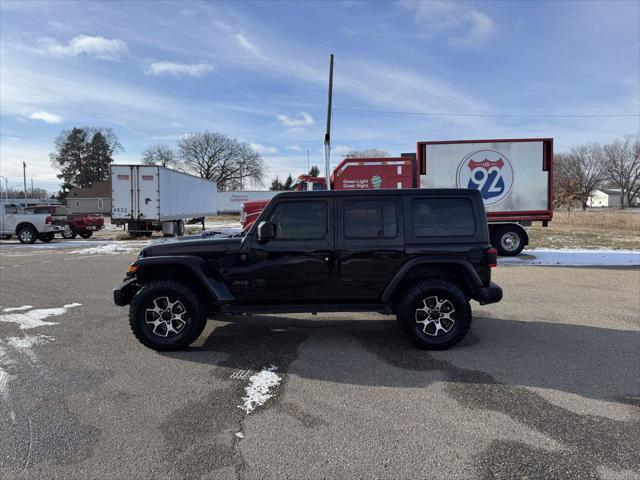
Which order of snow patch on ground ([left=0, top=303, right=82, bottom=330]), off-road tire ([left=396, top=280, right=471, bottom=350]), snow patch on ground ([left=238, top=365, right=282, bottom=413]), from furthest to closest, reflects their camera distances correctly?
snow patch on ground ([left=0, top=303, right=82, bottom=330]) < off-road tire ([left=396, top=280, right=471, bottom=350]) < snow patch on ground ([left=238, top=365, right=282, bottom=413])

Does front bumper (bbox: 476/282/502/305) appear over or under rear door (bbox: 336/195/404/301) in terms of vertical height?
under

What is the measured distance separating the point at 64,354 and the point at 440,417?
4.06m

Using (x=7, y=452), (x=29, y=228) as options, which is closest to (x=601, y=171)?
(x=29, y=228)

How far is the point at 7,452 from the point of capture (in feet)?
9.27

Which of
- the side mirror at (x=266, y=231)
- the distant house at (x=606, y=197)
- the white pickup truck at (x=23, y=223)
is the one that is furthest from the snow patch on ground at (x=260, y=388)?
the distant house at (x=606, y=197)

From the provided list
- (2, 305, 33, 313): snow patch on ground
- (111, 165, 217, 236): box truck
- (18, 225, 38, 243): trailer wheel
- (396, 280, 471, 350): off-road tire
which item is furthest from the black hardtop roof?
(18, 225, 38, 243): trailer wheel

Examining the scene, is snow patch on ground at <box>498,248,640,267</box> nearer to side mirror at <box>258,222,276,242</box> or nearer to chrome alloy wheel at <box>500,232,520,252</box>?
chrome alloy wheel at <box>500,232,520,252</box>

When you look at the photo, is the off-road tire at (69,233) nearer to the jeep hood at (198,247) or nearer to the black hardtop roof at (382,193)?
the jeep hood at (198,247)

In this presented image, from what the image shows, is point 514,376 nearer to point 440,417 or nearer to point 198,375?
point 440,417

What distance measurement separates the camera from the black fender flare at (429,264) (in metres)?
4.77

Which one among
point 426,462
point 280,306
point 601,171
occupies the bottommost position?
point 426,462

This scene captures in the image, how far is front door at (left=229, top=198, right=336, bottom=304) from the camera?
4.79 metres

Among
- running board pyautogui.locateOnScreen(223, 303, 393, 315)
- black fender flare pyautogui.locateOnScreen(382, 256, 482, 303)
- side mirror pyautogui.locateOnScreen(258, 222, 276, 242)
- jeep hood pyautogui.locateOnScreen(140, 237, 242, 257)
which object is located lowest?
running board pyautogui.locateOnScreen(223, 303, 393, 315)

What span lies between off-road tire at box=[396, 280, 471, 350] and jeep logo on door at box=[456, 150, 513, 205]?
31.2 ft
